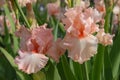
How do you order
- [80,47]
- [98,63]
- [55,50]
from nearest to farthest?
[80,47]
[55,50]
[98,63]

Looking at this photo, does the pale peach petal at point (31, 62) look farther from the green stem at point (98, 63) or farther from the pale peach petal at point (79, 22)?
the green stem at point (98, 63)

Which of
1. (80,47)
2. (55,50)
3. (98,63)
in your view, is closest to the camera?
(80,47)

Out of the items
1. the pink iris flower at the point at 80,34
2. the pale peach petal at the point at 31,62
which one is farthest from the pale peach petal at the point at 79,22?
the pale peach petal at the point at 31,62

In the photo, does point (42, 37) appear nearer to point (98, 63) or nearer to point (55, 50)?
point (55, 50)

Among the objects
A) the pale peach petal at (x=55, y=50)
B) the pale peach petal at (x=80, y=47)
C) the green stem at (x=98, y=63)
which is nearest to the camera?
the pale peach petal at (x=80, y=47)

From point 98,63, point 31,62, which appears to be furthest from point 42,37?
point 98,63

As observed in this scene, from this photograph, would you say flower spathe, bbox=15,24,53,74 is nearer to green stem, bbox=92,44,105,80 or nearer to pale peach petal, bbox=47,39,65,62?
pale peach petal, bbox=47,39,65,62

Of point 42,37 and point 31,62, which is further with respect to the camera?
point 42,37
